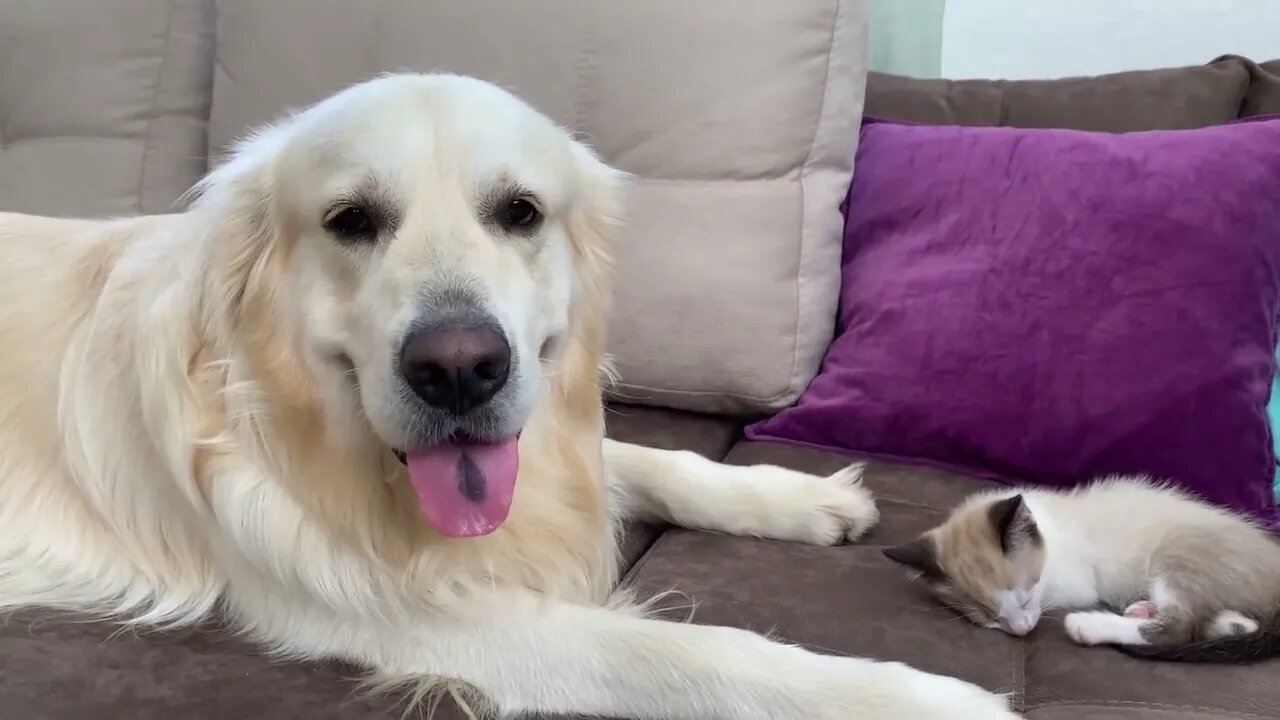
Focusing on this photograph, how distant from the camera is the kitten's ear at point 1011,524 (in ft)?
4.08

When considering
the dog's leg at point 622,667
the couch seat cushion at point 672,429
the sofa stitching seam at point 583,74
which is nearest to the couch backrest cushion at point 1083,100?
the sofa stitching seam at point 583,74

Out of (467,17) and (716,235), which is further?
(467,17)

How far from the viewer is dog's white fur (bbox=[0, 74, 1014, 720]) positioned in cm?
104

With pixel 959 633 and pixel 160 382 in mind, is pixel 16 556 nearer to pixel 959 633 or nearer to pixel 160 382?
pixel 160 382

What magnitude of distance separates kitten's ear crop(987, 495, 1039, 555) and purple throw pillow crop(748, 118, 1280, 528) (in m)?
0.28

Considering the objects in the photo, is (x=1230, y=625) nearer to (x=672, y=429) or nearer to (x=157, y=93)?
(x=672, y=429)

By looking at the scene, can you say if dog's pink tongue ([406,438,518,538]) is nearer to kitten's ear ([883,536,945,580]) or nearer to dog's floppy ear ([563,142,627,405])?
dog's floppy ear ([563,142,627,405])

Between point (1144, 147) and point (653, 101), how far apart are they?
0.83 m

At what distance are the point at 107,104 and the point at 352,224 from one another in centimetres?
158

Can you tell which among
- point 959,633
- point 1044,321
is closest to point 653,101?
point 1044,321

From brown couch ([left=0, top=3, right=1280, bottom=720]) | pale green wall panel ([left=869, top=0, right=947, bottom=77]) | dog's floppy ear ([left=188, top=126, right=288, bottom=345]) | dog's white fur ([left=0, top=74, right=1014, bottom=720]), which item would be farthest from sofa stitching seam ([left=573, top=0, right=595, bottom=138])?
pale green wall panel ([left=869, top=0, right=947, bottom=77])

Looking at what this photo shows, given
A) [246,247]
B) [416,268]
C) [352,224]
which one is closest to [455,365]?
[416,268]

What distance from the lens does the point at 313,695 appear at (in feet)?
3.36

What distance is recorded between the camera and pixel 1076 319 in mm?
1497
